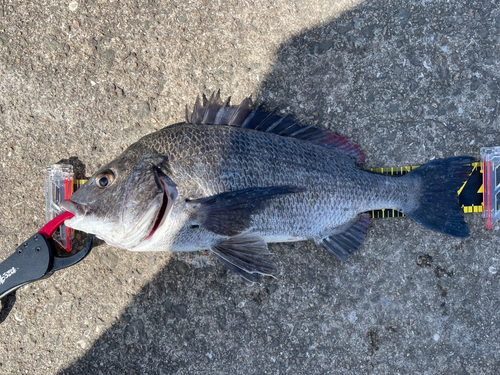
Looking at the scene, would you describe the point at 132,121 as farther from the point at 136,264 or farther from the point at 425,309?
the point at 425,309

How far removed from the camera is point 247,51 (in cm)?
272

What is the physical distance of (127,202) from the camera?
2109 mm

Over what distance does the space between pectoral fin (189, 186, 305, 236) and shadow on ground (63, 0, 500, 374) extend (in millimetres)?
638

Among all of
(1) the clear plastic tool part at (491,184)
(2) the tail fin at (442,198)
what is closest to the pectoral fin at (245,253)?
(2) the tail fin at (442,198)

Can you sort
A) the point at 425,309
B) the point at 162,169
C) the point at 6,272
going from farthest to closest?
the point at 425,309
the point at 6,272
the point at 162,169

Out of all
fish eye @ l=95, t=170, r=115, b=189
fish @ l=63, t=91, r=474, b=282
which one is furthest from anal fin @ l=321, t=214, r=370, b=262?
fish eye @ l=95, t=170, r=115, b=189

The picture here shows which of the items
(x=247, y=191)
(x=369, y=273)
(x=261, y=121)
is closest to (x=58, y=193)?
(x=247, y=191)

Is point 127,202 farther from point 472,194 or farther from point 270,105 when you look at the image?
point 472,194

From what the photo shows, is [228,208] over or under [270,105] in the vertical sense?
under

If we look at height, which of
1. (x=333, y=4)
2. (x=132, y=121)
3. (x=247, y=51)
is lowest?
(x=132, y=121)

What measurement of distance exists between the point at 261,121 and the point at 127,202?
1161 mm

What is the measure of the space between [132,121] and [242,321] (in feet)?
6.32

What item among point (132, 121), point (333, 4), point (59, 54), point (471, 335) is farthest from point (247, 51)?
point (471, 335)

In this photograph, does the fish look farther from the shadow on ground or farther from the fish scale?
the shadow on ground
